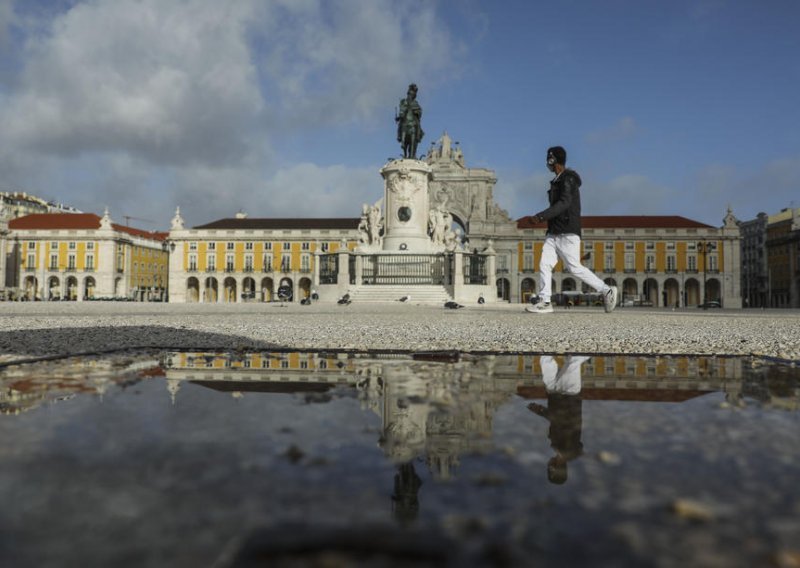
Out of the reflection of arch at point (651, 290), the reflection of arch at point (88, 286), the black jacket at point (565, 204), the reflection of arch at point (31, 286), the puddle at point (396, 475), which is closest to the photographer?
the puddle at point (396, 475)

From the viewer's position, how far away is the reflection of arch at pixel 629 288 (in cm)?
5722

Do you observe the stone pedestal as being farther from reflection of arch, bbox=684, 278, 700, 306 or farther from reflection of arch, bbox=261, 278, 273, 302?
reflection of arch, bbox=684, 278, 700, 306

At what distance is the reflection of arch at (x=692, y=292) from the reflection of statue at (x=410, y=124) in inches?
1718

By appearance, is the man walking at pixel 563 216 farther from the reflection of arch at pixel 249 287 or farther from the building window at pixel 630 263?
the reflection of arch at pixel 249 287

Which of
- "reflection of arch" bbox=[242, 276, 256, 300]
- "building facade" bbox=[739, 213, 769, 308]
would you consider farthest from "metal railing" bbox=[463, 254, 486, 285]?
"building facade" bbox=[739, 213, 769, 308]

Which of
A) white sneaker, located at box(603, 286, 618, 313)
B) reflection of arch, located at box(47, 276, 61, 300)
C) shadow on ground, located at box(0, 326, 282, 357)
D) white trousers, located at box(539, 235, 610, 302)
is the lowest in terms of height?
shadow on ground, located at box(0, 326, 282, 357)

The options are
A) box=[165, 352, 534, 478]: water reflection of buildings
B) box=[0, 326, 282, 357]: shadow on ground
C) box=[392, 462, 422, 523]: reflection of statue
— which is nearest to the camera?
box=[392, 462, 422, 523]: reflection of statue

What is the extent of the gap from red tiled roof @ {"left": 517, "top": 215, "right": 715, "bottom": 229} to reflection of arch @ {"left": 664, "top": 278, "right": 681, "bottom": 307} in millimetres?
5400

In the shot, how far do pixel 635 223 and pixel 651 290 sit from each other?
7.06 meters

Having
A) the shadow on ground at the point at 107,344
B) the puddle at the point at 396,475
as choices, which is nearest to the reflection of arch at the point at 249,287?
the shadow on ground at the point at 107,344

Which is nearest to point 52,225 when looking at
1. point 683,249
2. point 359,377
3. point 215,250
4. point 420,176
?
point 215,250

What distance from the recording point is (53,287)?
60031 millimetres

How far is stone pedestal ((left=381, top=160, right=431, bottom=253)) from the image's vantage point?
2144cm

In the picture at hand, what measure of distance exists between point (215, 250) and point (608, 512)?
6108cm
